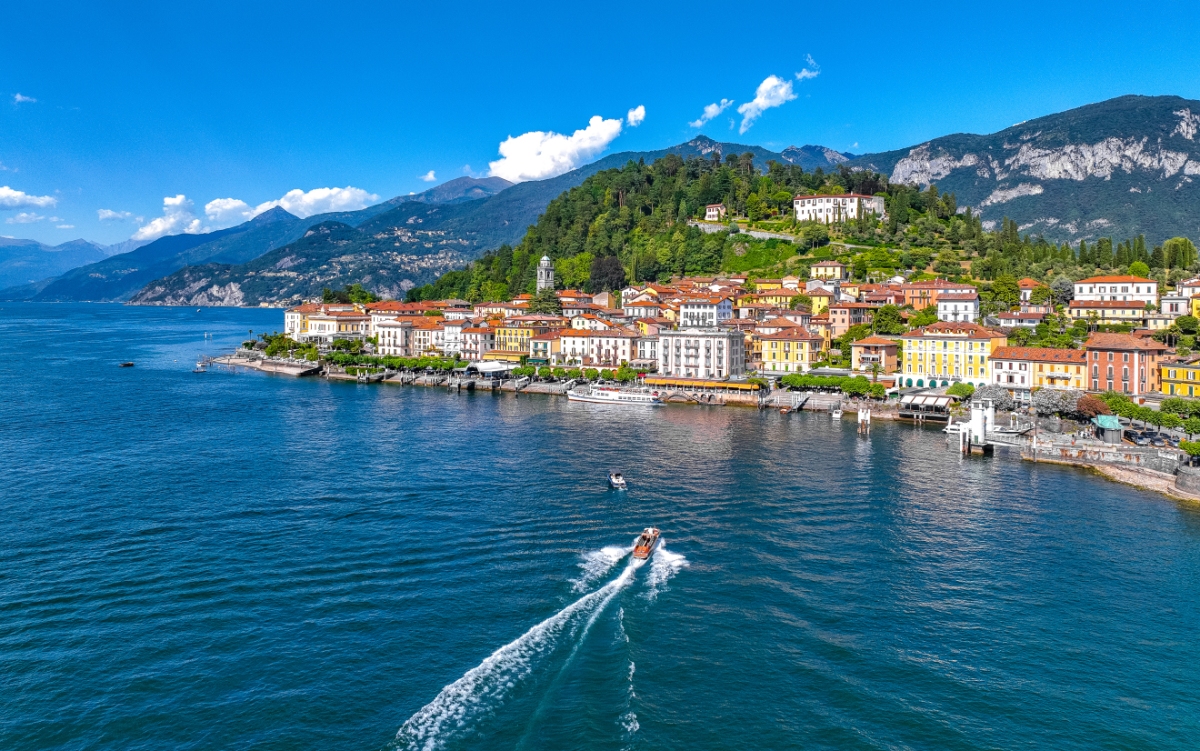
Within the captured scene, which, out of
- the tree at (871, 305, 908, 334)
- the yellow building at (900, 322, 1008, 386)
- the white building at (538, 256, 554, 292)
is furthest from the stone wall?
the white building at (538, 256, 554, 292)

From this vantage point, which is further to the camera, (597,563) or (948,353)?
(948,353)

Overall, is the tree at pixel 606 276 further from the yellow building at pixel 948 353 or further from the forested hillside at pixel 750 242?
the yellow building at pixel 948 353

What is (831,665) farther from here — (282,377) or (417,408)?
(282,377)

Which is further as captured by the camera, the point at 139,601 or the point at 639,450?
the point at 639,450

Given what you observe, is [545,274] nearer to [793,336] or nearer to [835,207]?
[835,207]

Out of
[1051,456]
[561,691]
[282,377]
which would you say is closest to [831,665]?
[561,691]

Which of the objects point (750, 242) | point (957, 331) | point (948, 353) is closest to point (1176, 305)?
point (957, 331)

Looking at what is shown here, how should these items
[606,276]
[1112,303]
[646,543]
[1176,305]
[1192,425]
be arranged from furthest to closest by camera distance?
[606,276] → [1112,303] → [1176,305] → [1192,425] → [646,543]
